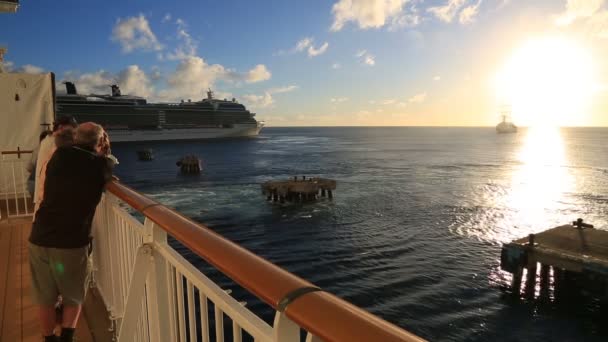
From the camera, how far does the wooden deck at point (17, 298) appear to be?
11.5 ft

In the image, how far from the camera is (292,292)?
1106 millimetres

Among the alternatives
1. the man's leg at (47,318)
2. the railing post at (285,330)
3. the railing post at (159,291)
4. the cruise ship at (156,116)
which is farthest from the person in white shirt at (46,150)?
the cruise ship at (156,116)

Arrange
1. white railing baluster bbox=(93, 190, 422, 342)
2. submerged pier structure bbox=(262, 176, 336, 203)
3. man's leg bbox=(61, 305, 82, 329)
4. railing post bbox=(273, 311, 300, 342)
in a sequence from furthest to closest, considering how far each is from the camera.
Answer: submerged pier structure bbox=(262, 176, 336, 203) → man's leg bbox=(61, 305, 82, 329) → white railing baluster bbox=(93, 190, 422, 342) → railing post bbox=(273, 311, 300, 342)

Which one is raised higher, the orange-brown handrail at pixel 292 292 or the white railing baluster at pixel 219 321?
the orange-brown handrail at pixel 292 292

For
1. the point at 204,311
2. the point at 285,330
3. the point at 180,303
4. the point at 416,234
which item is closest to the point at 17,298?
the point at 180,303

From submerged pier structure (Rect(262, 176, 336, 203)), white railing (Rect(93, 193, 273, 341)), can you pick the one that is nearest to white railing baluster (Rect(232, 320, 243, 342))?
white railing (Rect(93, 193, 273, 341))

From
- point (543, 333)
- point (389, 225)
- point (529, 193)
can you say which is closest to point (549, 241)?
point (543, 333)

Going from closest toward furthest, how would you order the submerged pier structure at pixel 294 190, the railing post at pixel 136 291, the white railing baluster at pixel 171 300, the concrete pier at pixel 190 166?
the white railing baluster at pixel 171 300
the railing post at pixel 136 291
the submerged pier structure at pixel 294 190
the concrete pier at pixel 190 166

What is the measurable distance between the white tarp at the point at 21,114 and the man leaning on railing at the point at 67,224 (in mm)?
5845

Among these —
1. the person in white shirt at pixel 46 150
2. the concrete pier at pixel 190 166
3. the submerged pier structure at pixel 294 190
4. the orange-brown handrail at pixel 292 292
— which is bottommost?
the submerged pier structure at pixel 294 190

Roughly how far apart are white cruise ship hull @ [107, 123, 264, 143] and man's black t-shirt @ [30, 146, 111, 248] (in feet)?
345

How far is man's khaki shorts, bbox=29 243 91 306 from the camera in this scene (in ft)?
9.81

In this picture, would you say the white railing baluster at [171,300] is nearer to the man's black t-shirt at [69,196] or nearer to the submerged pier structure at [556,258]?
the man's black t-shirt at [69,196]

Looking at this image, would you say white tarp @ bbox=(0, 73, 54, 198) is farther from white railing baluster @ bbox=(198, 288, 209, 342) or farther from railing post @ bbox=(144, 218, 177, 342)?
white railing baluster @ bbox=(198, 288, 209, 342)
